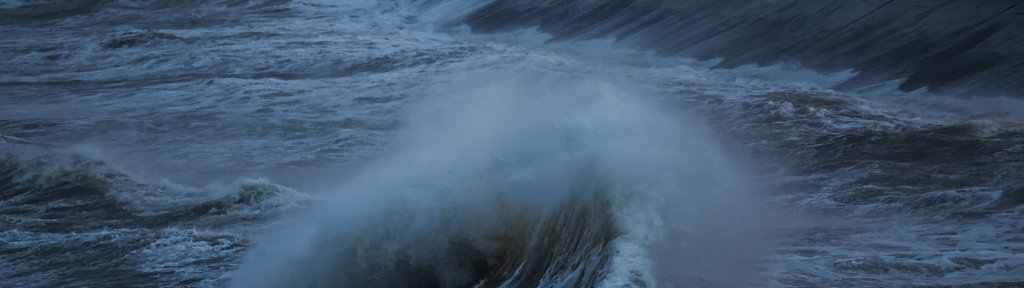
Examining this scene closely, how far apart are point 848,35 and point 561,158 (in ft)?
22.1

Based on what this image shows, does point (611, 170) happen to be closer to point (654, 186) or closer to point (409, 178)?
point (654, 186)

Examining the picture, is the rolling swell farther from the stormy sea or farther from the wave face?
the wave face

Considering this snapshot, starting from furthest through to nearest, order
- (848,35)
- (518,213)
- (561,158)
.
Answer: (848,35)
(561,158)
(518,213)

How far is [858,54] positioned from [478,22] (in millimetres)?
8180

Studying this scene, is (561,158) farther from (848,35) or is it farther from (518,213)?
(848,35)

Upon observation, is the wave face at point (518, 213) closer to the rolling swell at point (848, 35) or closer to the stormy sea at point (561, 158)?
the stormy sea at point (561, 158)

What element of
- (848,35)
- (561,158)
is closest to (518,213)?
(561,158)

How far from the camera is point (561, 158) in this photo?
6605 millimetres

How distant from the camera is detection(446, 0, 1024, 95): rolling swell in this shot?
10484 mm

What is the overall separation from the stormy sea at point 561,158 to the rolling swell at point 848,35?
0.14 feet

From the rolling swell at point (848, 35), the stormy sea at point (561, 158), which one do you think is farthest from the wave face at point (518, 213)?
the rolling swell at point (848, 35)

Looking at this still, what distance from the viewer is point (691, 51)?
44.7 ft

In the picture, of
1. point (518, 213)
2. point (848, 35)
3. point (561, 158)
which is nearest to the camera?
point (518, 213)

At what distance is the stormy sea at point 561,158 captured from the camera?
232 inches
